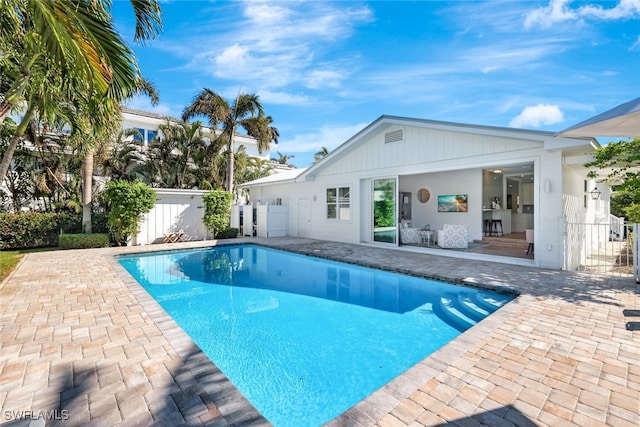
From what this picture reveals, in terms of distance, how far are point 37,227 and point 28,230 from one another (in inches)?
12.4

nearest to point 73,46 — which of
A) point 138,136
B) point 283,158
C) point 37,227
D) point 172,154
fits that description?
point 37,227

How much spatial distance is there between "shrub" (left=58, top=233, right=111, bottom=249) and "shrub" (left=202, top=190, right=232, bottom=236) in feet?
14.8

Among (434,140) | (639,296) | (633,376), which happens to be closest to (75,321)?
(633,376)

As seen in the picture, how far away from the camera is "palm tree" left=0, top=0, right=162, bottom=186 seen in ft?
12.5

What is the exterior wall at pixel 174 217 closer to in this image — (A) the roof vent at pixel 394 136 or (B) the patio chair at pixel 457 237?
(A) the roof vent at pixel 394 136

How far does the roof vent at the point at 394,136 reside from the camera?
12095 mm

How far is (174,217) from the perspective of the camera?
15.9m

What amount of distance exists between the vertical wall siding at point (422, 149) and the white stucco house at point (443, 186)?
0.11 ft

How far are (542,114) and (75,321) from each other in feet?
103

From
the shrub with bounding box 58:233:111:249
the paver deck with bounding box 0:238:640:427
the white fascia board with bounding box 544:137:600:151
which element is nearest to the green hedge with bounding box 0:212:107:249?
the shrub with bounding box 58:233:111:249

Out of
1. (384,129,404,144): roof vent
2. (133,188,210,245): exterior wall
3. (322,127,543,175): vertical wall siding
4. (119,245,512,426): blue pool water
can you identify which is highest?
(384,129,404,144): roof vent

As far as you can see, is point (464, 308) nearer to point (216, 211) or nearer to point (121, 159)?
point (216, 211)

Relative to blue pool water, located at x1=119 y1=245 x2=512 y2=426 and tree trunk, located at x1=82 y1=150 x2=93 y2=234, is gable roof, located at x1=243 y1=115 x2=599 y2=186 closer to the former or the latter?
blue pool water, located at x1=119 y1=245 x2=512 y2=426

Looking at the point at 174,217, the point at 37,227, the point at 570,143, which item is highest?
the point at 570,143
